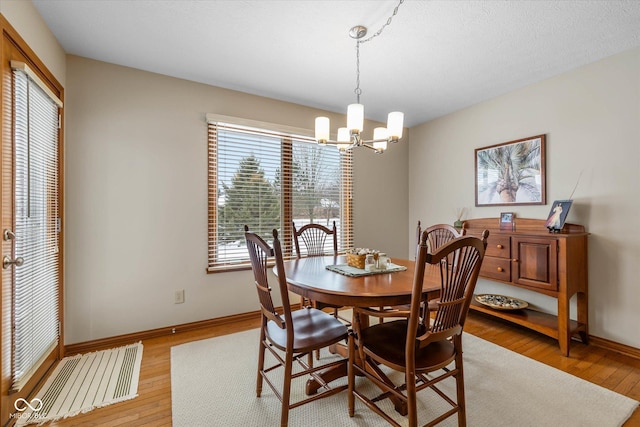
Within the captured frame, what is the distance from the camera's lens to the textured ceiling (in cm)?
193

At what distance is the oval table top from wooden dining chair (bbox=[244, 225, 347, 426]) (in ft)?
0.44

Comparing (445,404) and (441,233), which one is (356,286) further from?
(441,233)

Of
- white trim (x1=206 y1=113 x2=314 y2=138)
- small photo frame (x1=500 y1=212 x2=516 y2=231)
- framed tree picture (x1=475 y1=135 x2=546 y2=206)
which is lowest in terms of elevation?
small photo frame (x1=500 y1=212 x2=516 y2=231)

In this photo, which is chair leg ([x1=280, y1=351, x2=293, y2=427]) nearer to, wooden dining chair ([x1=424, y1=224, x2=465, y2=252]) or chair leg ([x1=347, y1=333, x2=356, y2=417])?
chair leg ([x1=347, y1=333, x2=356, y2=417])

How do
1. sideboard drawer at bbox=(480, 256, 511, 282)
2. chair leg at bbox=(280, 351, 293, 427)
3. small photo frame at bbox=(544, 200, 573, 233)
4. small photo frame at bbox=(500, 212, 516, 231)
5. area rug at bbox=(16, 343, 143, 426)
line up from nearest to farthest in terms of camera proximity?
chair leg at bbox=(280, 351, 293, 427) → area rug at bbox=(16, 343, 143, 426) → small photo frame at bbox=(544, 200, 573, 233) → sideboard drawer at bbox=(480, 256, 511, 282) → small photo frame at bbox=(500, 212, 516, 231)

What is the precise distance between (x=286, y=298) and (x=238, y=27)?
6.30 ft

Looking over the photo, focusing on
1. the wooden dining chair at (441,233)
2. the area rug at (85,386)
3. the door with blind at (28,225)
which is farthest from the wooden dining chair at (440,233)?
the door with blind at (28,225)

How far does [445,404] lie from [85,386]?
2331 mm

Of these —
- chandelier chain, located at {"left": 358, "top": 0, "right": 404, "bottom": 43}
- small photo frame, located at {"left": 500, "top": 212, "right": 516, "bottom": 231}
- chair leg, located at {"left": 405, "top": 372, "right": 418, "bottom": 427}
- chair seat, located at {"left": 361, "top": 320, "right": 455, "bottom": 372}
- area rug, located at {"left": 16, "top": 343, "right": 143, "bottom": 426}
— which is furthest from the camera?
small photo frame, located at {"left": 500, "top": 212, "right": 516, "bottom": 231}

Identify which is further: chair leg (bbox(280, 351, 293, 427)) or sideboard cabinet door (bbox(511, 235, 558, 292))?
sideboard cabinet door (bbox(511, 235, 558, 292))

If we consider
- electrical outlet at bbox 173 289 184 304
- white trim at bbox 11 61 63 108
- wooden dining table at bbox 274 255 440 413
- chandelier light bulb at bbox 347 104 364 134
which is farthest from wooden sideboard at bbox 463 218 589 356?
white trim at bbox 11 61 63 108

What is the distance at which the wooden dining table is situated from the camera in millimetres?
1455

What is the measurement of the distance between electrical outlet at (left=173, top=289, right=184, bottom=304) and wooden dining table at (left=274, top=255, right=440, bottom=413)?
4.56 ft

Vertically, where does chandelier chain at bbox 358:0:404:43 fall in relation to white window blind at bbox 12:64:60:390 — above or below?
above
